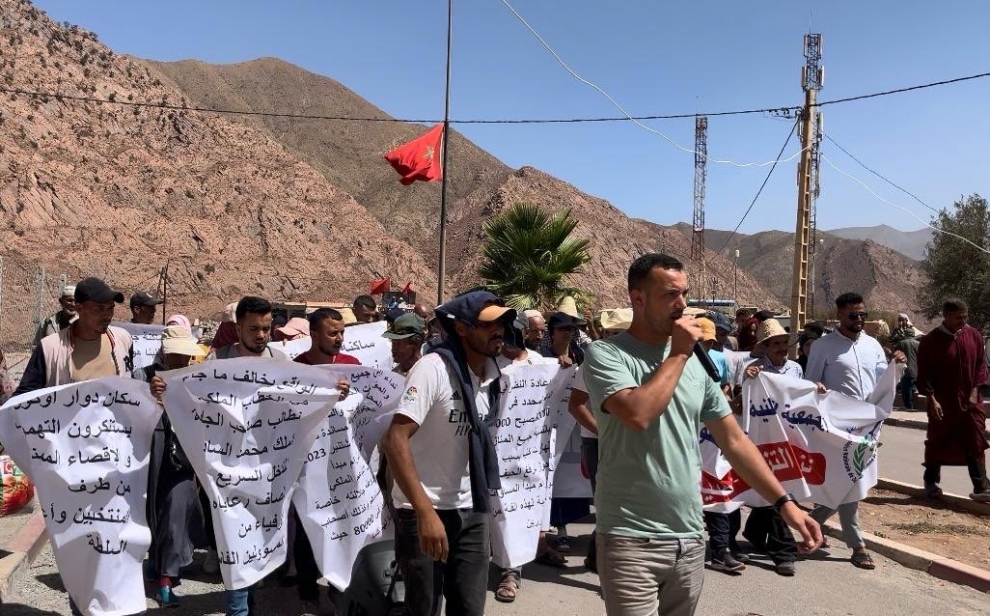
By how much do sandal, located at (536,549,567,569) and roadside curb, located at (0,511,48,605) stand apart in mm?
3426

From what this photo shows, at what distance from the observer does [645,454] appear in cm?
292

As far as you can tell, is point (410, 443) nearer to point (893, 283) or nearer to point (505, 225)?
point (505, 225)

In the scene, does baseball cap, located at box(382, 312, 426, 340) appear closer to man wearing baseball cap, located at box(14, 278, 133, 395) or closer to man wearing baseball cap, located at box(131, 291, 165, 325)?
man wearing baseball cap, located at box(14, 278, 133, 395)

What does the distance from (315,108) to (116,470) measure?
131 m

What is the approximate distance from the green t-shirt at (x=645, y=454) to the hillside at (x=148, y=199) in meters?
41.2

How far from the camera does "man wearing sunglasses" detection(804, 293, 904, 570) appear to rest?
6.69 meters

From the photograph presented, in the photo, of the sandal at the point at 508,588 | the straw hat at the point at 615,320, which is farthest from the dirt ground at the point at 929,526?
the sandal at the point at 508,588

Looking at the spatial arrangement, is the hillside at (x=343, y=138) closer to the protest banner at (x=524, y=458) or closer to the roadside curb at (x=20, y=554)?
the roadside curb at (x=20, y=554)

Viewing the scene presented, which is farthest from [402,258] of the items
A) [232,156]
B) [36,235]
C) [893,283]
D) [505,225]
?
[893,283]

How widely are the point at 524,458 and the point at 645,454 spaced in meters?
2.68

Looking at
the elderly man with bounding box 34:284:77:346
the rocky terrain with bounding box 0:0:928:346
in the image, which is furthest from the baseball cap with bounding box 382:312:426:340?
the rocky terrain with bounding box 0:0:928:346

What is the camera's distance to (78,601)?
4.30m

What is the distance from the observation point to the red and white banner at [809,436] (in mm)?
6367

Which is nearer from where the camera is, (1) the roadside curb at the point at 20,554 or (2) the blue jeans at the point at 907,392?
(1) the roadside curb at the point at 20,554
